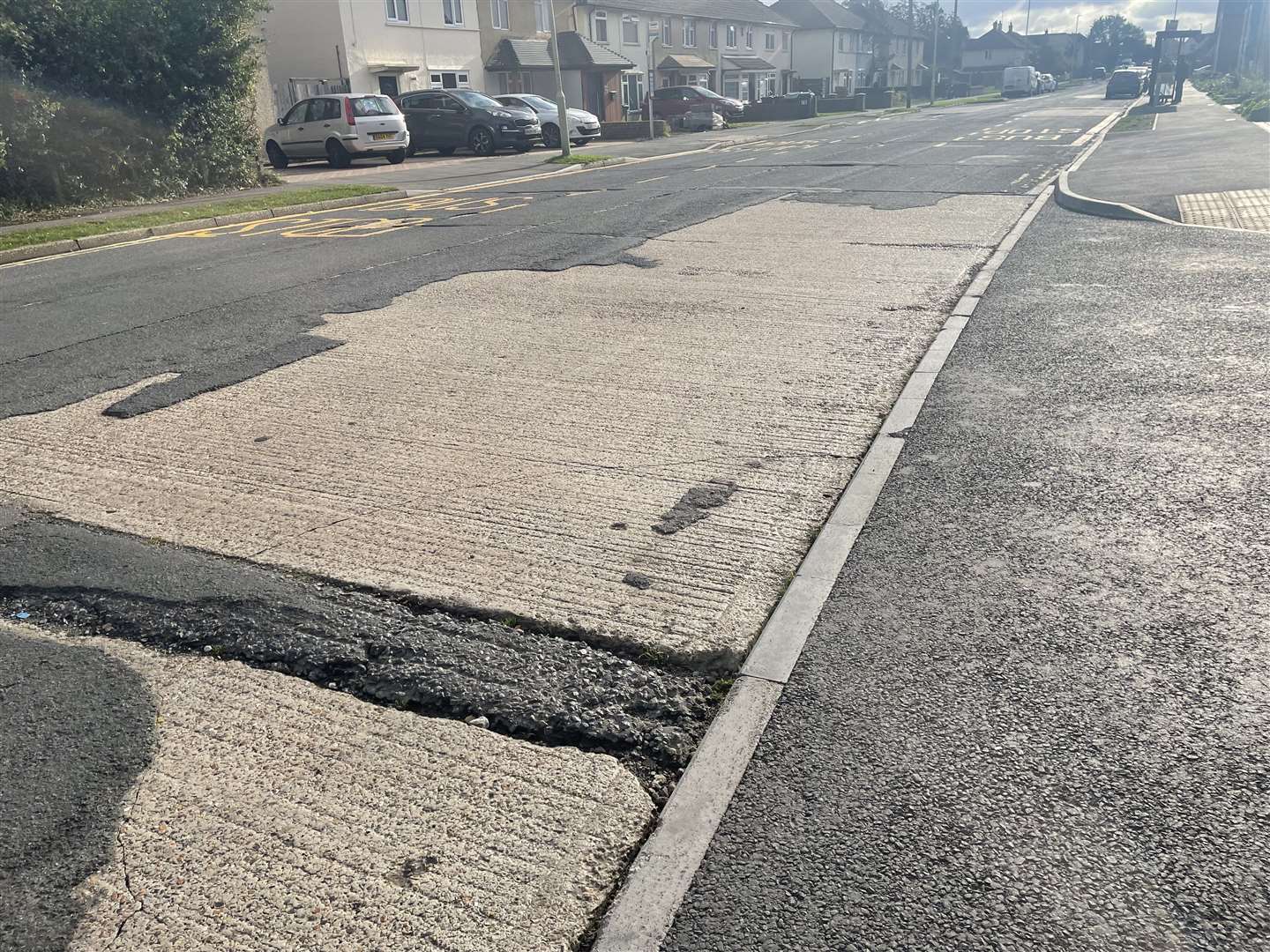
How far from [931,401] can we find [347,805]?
4318 millimetres

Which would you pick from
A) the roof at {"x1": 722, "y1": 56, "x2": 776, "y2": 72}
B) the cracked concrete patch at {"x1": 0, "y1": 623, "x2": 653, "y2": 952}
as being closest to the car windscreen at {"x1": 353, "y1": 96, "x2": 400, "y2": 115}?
the cracked concrete patch at {"x1": 0, "y1": 623, "x2": 653, "y2": 952}

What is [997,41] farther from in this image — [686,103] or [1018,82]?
[686,103]

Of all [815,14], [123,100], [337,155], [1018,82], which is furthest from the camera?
[815,14]

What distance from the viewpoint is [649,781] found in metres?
2.82

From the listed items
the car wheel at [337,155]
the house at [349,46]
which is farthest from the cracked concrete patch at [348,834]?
the house at [349,46]

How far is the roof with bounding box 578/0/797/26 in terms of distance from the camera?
2259 inches

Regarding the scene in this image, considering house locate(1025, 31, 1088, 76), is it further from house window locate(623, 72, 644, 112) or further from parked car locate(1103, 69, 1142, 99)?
house window locate(623, 72, 644, 112)

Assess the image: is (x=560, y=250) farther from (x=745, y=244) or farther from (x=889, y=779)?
(x=889, y=779)

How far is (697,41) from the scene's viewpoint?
2611 inches

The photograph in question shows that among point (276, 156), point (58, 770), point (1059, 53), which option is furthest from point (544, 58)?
point (1059, 53)

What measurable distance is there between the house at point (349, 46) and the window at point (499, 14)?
7017mm

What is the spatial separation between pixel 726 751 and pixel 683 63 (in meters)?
64.2

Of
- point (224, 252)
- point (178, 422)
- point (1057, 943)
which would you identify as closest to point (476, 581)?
point (1057, 943)

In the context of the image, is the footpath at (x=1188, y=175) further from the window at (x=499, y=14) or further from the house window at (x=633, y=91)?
the house window at (x=633, y=91)
